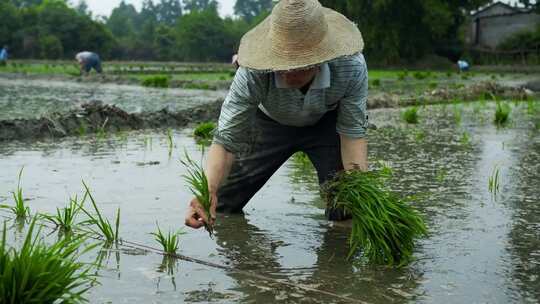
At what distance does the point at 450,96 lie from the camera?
1348cm

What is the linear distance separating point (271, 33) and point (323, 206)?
1.54 meters

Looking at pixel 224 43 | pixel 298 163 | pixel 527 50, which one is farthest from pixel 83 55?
pixel 224 43

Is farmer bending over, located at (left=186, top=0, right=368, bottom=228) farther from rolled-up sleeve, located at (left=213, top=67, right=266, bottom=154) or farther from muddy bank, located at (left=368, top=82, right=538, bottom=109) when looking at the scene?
muddy bank, located at (left=368, top=82, right=538, bottom=109)

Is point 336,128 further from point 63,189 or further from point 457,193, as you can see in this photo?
point 63,189


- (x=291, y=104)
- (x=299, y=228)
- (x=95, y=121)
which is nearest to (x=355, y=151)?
(x=291, y=104)

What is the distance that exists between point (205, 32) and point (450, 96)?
1904 inches

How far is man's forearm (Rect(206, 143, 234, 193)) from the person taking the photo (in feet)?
10.2

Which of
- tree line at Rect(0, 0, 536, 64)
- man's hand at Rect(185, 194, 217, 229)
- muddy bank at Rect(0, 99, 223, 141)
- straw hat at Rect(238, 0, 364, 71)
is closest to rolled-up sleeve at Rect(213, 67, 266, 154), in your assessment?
straw hat at Rect(238, 0, 364, 71)

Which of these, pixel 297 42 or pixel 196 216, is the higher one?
pixel 297 42

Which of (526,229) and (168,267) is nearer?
(168,267)

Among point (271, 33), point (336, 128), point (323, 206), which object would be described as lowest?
point (323, 206)

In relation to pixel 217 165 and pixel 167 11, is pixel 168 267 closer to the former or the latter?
pixel 217 165

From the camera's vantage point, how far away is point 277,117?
3525mm

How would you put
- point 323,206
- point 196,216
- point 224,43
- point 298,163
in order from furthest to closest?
point 224,43 < point 298,163 < point 323,206 < point 196,216
